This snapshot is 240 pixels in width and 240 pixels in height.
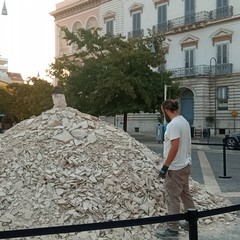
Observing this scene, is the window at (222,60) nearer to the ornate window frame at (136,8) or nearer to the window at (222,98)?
the window at (222,98)

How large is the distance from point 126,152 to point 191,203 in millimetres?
1471

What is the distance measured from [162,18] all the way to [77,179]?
39.8m

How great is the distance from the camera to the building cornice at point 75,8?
50781 millimetres

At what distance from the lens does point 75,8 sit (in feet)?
174

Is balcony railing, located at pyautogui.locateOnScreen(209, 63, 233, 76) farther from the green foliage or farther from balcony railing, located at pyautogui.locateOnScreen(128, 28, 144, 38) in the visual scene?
the green foliage

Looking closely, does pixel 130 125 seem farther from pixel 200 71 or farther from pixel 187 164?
pixel 187 164

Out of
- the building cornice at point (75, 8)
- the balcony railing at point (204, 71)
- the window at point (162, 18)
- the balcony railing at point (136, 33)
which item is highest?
the building cornice at point (75, 8)

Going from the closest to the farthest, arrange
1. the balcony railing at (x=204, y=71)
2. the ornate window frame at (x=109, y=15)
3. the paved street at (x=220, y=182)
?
the paved street at (x=220, y=182) < the balcony railing at (x=204, y=71) < the ornate window frame at (x=109, y=15)

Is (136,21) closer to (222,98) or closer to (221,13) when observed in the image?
(221,13)

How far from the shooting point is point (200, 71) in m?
39.3

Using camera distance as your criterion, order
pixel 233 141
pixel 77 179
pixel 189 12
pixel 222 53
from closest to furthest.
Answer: pixel 77 179, pixel 233 141, pixel 222 53, pixel 189 12

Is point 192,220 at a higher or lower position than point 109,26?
lower

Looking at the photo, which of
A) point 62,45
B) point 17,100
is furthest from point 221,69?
point 17,100

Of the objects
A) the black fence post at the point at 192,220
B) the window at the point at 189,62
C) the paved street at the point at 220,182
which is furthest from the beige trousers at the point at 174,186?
the window at the point at 189,62
